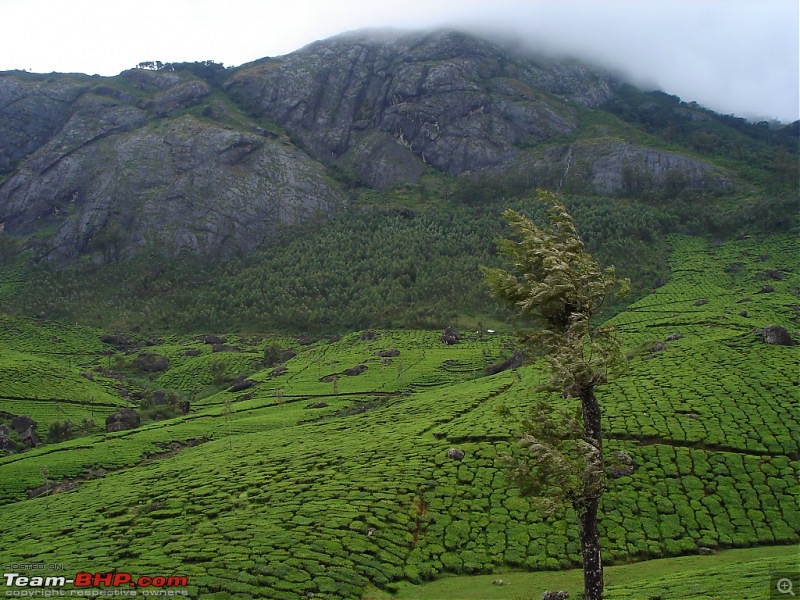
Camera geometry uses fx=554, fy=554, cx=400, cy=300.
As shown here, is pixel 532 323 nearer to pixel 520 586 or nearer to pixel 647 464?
pixel 520 586

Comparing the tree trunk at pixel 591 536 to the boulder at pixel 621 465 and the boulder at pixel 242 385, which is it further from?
the boulder at pixel 242 385

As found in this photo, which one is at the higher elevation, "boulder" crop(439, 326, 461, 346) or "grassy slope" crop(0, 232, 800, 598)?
"grassy slope" crop(0, 232, 800, 598)

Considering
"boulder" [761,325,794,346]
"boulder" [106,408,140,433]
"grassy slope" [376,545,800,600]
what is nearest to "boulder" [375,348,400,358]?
"boulder" [106,408,140,433]

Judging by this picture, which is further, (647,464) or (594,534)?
(647,464)

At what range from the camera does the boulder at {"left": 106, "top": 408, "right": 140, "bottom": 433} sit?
88.2 meters

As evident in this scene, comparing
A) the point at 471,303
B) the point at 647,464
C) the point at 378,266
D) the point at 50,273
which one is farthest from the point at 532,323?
the point at 50,273

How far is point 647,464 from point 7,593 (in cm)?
4698

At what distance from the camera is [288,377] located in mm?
116125

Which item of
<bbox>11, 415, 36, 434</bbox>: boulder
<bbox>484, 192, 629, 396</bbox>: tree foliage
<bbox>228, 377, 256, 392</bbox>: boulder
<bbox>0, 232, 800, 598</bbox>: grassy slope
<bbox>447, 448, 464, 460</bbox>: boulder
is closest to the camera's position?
<bbox>484, 192, 629, 396</bbox>: tree foliage
